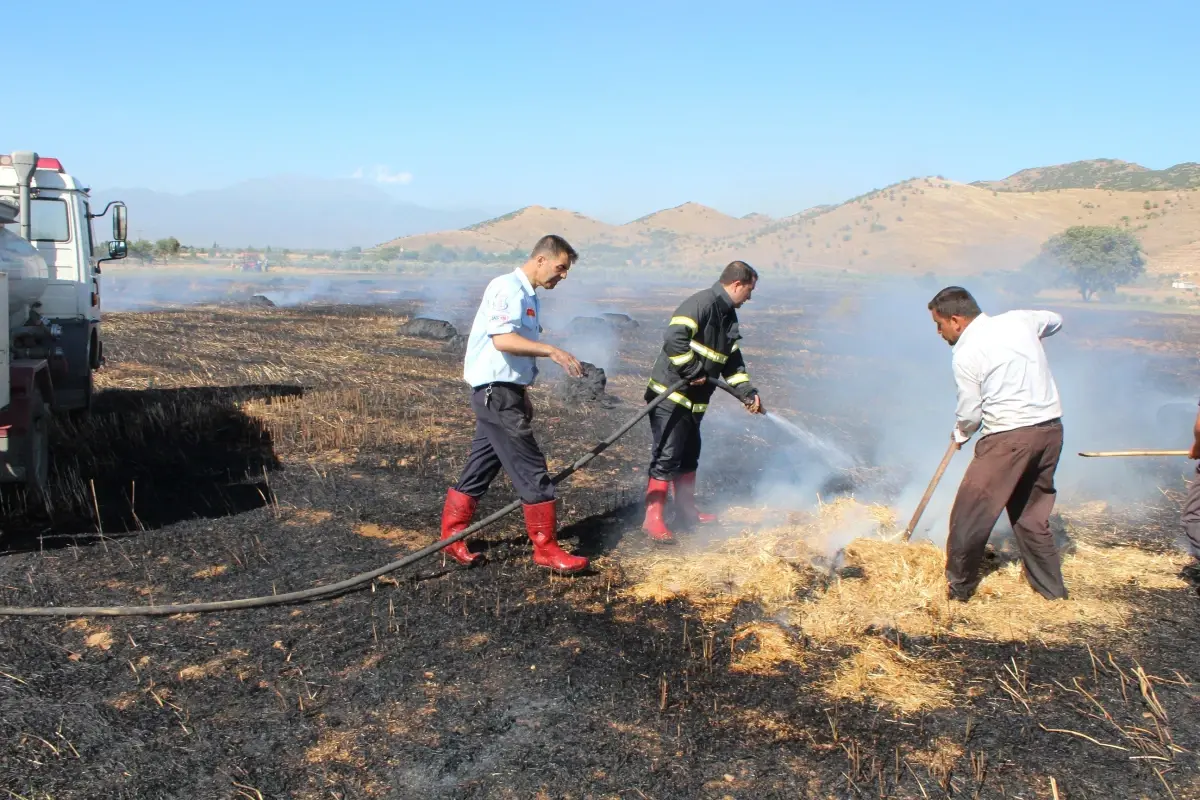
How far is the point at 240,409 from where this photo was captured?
8.88 meters

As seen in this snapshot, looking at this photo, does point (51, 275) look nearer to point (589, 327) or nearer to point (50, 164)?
point (50, 164)

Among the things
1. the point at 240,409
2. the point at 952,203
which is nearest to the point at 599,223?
the point at 952,203

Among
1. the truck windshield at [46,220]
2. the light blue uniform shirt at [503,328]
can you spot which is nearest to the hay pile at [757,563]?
the light blue uniform shirt at [503,328]

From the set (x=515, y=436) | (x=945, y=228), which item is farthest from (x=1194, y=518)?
(x=945, y=228)

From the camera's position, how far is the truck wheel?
17.9ft

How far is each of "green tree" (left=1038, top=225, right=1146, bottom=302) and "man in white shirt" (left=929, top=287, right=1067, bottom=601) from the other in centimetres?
4112

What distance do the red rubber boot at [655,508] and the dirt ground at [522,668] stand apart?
18 centimetres

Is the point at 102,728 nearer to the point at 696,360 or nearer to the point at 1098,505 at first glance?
the point at 696,360

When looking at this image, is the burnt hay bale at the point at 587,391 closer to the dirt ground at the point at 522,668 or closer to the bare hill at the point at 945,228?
the dirt ground at the point at 522,668

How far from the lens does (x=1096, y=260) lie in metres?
41.7

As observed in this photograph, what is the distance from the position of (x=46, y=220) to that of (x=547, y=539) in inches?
265

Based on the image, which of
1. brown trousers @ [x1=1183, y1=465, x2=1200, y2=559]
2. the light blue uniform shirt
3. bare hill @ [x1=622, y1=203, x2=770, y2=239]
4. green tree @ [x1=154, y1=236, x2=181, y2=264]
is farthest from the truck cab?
bare hill @ [x1=622, y1=203, x2=770, y2=239]

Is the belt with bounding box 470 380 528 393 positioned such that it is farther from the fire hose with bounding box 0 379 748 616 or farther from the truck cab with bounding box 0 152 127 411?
the truck cab with bounding box 0 152 127 411

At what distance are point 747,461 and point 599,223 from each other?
97239 mm
